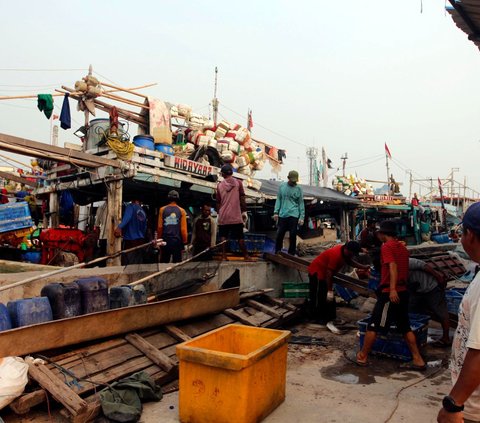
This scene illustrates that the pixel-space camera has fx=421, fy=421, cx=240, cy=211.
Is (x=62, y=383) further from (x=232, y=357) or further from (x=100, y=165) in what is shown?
(x=100, y=165)

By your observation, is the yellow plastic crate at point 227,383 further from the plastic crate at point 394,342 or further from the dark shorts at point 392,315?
the plastic crate at point 394,342

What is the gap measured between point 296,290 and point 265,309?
74.4 inches

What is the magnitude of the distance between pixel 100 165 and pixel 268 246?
4718 millimetres

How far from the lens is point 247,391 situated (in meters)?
3.39

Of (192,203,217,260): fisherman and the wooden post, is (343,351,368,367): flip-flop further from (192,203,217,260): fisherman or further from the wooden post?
the wooden post

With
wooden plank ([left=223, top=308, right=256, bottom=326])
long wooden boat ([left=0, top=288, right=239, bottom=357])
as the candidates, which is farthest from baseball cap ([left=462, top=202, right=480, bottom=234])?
wooden plank ([left=223, top=308, right=256, bottom=326])

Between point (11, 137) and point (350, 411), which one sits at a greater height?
point (11, 137)

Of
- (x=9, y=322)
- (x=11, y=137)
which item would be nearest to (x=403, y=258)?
(x=9, y=322)

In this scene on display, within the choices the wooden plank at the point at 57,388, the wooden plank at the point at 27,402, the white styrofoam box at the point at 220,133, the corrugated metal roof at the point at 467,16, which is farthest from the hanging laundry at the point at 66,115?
the corrugated metal roof at the point at 467,16

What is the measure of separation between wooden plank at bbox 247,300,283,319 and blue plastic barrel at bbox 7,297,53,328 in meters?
3.59

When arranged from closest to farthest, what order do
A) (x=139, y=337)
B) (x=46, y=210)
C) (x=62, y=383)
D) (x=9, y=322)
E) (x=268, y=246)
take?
(x=62, y=383) < (x=9, y=322) < (x=139, y=337) < (x=268, y=246) < (x=46, y=210)

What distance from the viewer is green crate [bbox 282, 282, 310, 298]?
28.9 feet

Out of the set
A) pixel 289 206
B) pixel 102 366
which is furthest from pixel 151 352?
pixel 289 206

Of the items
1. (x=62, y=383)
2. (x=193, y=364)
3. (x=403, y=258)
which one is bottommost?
(x=62, y=383)
